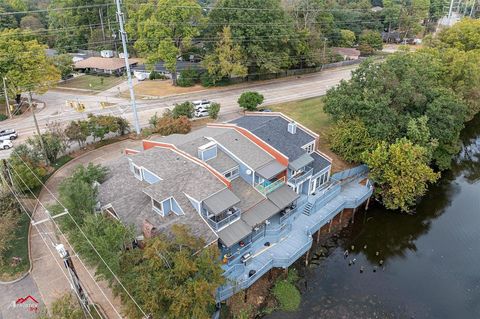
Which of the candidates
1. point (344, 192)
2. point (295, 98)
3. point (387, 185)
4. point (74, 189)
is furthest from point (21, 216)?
point (295, 98)

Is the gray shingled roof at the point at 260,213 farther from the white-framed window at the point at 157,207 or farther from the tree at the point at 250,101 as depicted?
the tree at the point at 250,101

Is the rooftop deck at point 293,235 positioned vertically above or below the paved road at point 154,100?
below

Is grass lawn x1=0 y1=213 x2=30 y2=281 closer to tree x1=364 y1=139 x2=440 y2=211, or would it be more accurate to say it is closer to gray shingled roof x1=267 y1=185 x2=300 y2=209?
gray shingled roof x1=267 y1=185 x2=300 y2=209

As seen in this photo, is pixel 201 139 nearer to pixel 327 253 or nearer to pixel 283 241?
pixel 283 241

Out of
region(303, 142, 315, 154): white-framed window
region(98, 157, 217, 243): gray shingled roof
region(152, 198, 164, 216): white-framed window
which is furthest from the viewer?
region(303, 142, 315, 154): white-framed window

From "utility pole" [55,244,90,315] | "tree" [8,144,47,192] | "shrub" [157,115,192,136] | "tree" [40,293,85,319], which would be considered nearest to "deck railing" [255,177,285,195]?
"shrub" [157,115,192,136]

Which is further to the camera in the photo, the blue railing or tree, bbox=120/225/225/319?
the blue railing

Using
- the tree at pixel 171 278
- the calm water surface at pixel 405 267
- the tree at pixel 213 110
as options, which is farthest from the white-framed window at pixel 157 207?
the tree at pixel 213 110
